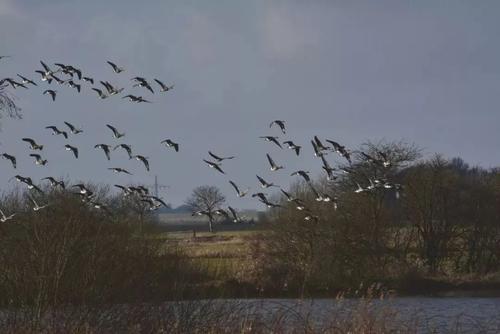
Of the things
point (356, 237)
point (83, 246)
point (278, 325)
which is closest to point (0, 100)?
point (83, 246)

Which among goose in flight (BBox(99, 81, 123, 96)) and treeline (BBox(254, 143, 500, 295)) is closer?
goose in flight (BBox(99, 81, 123, 96))

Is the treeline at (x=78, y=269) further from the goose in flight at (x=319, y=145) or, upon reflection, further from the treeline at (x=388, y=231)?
the treeline at (x=388, y=231)

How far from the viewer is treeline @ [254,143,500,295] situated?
46125 mm

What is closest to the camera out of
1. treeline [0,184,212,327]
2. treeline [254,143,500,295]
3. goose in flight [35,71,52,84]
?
treeline [0,184,212,327]

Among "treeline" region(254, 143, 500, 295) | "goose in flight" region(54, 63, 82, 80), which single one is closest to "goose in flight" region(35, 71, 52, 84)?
"goose in flight" region(54, 63, 82, 80)

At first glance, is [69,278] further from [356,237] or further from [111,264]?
[356,237]

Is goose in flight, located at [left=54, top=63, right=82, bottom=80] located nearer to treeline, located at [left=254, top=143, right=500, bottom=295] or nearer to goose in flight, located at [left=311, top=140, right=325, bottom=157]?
goose in flight, located at [left=311, top=140, right=325, bottom=157]


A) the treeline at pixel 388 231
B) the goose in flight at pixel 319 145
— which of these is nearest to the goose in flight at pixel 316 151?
the goose in flight at pixel 319 145

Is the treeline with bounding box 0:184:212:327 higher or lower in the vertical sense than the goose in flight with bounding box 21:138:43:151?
lower

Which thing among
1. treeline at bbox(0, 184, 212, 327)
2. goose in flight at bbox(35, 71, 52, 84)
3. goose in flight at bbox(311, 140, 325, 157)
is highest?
goose in flight at bbox(35, 71, 52, 84)

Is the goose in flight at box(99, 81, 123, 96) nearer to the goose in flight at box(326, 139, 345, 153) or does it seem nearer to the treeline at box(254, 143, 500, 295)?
the goose in flight at box(326, 139, 345, 153)

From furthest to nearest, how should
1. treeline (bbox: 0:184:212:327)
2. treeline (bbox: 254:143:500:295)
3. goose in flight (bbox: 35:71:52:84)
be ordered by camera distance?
treeline (bbox: 254:143:500:295), goose in flight (bbox: 35:71:52:84), treeline (bbox: 0:184:212:327)

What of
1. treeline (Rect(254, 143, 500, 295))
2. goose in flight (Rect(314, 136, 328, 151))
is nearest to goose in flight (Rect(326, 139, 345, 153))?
goose in flight (Rect(314, 136, 328, 151))

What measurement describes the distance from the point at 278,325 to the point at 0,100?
10106 mm
